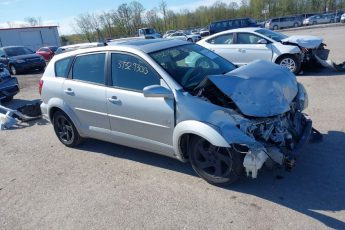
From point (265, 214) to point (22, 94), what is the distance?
11.5 metres

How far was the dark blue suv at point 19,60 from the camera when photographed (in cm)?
1892

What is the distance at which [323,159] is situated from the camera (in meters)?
4.47

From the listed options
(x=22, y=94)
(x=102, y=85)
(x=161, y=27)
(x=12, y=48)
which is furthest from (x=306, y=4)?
(x=102, y=85)

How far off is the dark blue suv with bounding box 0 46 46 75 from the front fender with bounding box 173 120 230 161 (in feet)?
56.8

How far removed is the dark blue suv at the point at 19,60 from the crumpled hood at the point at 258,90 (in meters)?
17.4

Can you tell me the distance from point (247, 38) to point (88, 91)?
7.10 m

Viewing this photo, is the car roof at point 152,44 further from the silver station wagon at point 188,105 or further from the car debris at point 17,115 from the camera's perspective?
the car debris at point 17,115

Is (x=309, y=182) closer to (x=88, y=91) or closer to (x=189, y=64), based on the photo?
(x=189, y=64)

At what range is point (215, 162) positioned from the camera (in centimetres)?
401

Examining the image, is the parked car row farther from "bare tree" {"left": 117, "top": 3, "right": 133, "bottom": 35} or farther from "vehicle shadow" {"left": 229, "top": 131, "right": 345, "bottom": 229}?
"bare tree" {"left": 117, "top": 3, "right": 133, "bottom": 35}

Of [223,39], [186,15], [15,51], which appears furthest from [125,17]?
[223,39]

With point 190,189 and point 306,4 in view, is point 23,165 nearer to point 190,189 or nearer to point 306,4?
point 190,189

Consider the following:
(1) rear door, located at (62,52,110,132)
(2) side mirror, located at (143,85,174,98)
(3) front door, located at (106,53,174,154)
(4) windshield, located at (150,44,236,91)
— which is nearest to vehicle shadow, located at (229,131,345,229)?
(3) front door, located at (106,53,174,154)

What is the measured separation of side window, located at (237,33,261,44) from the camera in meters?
10.6
